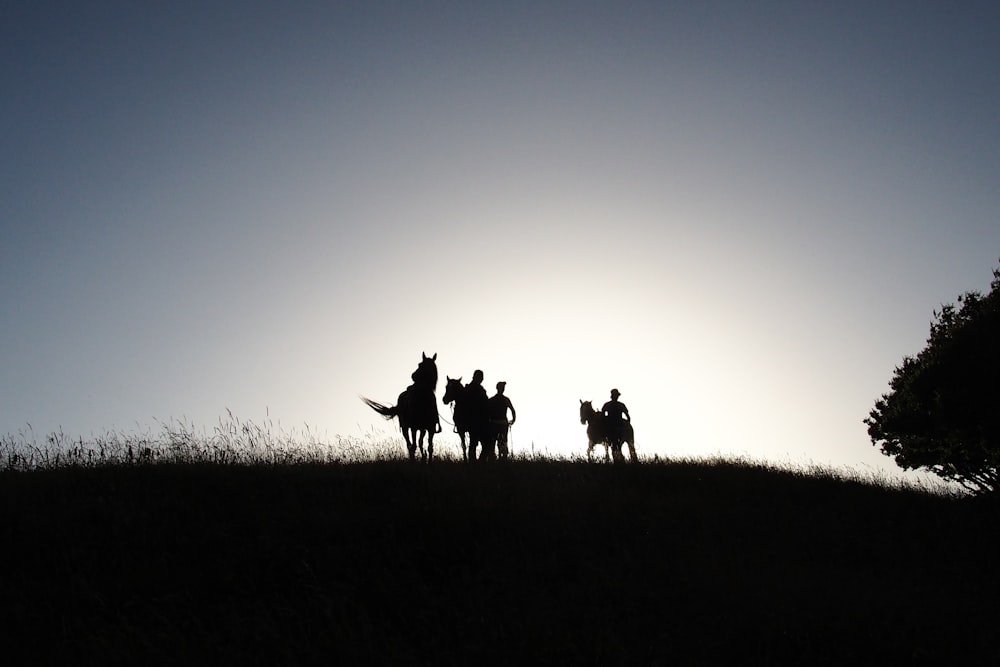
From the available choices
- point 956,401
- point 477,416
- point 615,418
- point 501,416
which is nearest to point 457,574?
point 477,416

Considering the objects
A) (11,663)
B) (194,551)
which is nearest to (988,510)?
(194,551)

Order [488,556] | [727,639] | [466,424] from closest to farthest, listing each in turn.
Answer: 1. [727,639]
2. [488,556]
3. [466,424]

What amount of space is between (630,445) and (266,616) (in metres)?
14.4

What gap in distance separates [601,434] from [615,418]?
885 millimetres

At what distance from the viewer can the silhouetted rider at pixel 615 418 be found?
19.7 m

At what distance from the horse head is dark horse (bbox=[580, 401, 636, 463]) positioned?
4.82 metres

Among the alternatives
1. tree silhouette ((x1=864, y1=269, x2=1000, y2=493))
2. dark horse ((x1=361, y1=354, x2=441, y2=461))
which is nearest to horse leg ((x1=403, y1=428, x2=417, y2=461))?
dark horse ((x1=361, y1=354, x2=441, y2=461))

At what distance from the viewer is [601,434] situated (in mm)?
20375

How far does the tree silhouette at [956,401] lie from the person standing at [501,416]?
51.9ft

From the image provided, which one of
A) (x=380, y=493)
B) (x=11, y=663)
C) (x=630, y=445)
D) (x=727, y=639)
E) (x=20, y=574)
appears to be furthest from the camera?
(x=630, y=445)

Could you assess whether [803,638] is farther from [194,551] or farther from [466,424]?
[466,424]

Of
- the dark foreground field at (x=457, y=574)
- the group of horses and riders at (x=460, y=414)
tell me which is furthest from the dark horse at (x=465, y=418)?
the dark foreground field at (x=457, y=574)

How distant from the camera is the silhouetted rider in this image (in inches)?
776

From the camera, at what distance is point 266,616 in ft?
22.1
